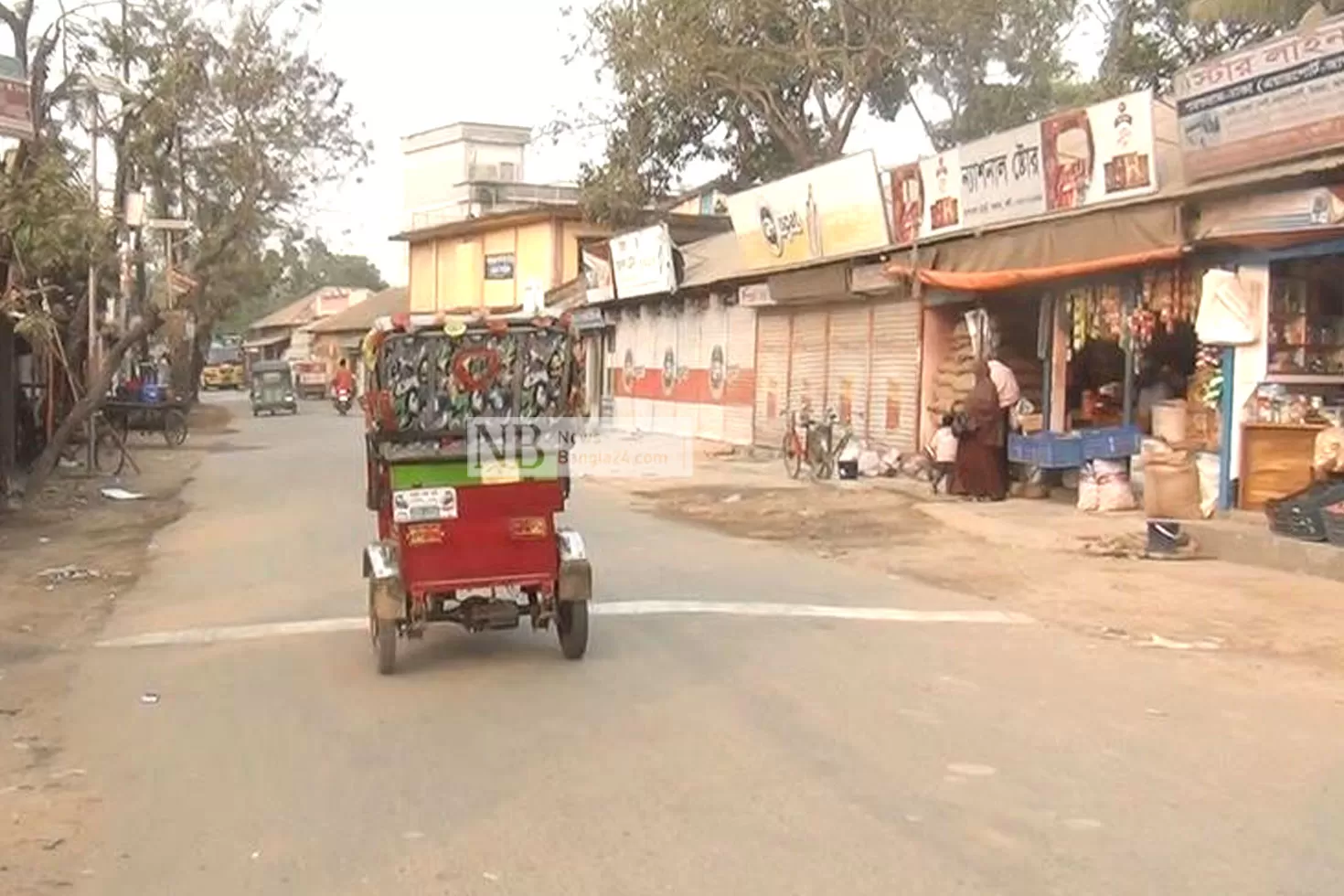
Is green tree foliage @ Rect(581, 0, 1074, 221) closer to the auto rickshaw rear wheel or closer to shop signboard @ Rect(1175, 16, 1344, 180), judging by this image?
shop signboard @ Rect(1175, 16, 1344, 180)

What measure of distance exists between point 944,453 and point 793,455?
13.8 feet

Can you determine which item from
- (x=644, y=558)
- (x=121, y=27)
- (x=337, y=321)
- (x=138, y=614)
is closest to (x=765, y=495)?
(x=644, y=558)

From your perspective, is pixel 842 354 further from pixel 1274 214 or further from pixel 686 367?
pixel 1274 214

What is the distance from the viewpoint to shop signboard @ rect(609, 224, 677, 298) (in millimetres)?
30656

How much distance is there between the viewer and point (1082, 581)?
1202cm

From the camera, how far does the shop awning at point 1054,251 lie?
1489cm

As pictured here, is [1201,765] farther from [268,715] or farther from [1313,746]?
[268,715]

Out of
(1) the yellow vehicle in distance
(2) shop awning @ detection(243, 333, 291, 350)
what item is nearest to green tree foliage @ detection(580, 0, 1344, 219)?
(1) the yellow vehicle in distance

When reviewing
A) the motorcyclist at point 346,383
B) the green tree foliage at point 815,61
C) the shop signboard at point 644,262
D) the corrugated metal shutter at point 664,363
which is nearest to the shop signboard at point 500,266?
the motorcyclist at point 346,383

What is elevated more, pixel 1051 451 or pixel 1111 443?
pixel 1111 443

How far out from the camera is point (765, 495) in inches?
766

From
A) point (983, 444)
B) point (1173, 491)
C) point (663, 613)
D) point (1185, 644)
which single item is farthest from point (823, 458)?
point (1185, 644)

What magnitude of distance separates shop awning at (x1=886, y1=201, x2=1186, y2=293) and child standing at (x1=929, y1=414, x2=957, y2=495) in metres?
1.84

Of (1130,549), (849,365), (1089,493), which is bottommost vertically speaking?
(1130,549)
